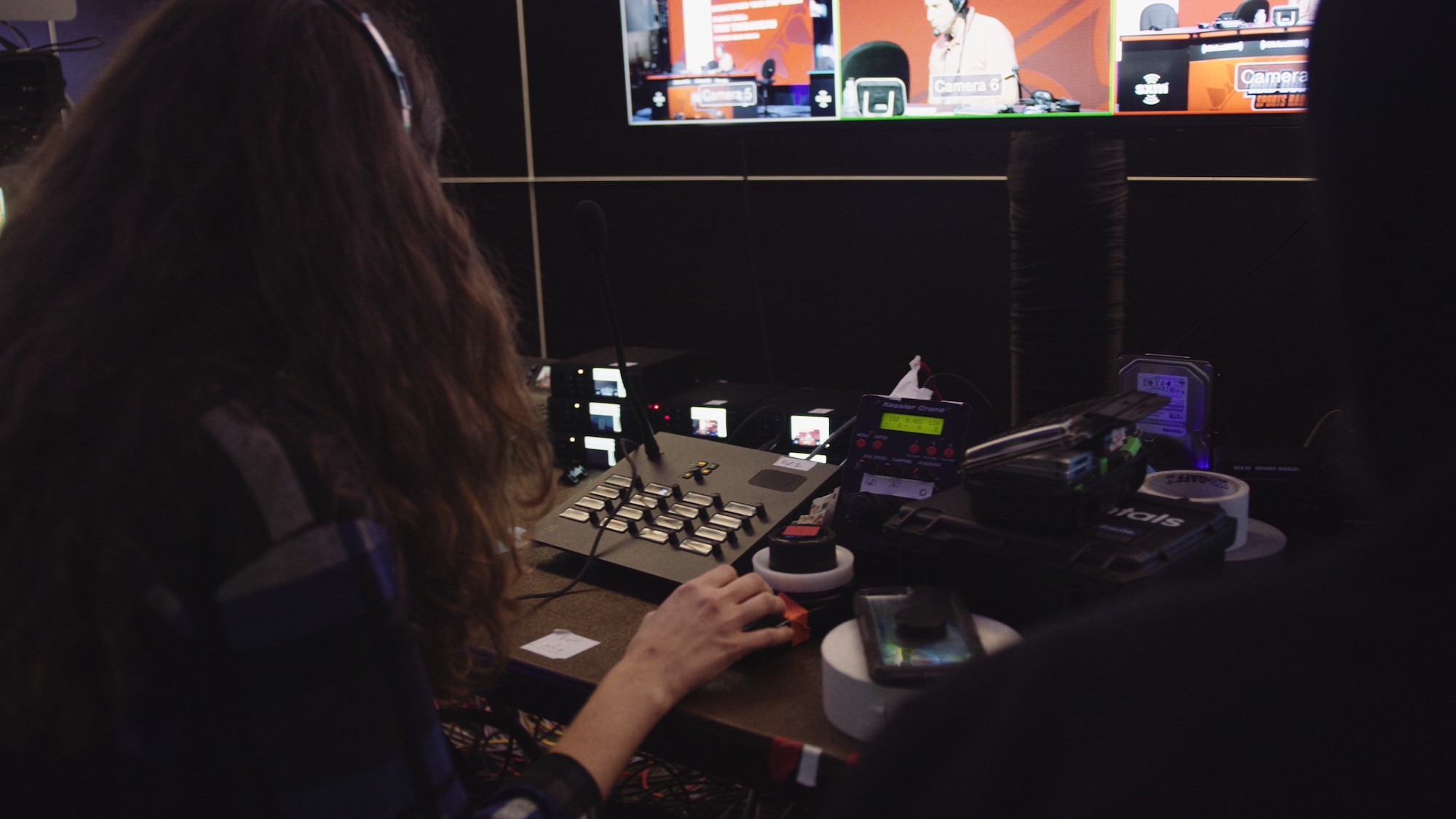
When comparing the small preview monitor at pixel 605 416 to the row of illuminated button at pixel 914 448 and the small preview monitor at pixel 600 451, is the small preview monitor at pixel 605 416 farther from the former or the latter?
the row of illuminated button at pixel 914 448

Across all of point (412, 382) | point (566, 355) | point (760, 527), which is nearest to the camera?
point (412, 382)

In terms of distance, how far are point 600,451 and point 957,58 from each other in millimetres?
826

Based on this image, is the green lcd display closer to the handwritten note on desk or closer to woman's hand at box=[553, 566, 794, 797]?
woman's hand at box=[553, 566, 794, 797]

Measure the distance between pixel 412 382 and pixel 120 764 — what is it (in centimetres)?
32

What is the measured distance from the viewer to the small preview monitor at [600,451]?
171 centimetres

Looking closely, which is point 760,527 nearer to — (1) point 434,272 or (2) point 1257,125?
(1) point 434,272

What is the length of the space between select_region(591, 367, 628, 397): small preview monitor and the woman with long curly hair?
0.79 meters

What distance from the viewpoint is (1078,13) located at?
1311 mm

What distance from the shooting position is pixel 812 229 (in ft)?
7.73

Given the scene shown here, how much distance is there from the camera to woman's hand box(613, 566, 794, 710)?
2.97ft

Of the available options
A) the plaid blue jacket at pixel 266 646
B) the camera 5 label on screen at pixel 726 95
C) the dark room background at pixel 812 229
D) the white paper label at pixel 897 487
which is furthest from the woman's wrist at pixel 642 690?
the camera 5 label on screen at pixel 726 95

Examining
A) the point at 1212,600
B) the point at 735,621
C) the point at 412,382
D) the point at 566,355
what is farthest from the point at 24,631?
the point at 566,355

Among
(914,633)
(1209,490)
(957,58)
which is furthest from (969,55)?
(914,633)

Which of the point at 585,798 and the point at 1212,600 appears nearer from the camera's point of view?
the point at 1212,600
